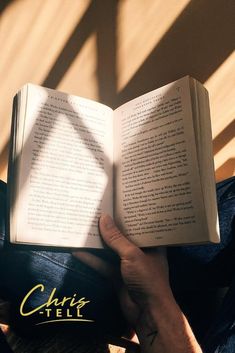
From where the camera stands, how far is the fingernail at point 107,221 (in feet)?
2.07

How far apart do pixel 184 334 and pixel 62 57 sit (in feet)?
2.10

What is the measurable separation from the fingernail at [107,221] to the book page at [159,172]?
0.02 m

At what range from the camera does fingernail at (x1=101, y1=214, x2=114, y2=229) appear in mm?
632

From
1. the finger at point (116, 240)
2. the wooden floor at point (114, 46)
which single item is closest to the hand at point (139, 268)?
the finger at point (116, 240)

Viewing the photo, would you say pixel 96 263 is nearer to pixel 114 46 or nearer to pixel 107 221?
pixel 107 221

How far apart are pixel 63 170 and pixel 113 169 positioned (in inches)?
4.2

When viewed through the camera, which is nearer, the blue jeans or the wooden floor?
the blue jeans

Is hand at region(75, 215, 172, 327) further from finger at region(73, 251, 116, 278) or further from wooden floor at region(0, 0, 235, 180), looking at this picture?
wooden floor at region(0, 0, 235, 180)

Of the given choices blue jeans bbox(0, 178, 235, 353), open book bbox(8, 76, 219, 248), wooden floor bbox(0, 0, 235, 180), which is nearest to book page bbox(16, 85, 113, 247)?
open book bbox(8, 76, 219, 248)

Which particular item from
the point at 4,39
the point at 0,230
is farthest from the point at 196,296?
the point at 4,39

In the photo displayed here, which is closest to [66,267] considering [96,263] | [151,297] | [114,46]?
[96,263]

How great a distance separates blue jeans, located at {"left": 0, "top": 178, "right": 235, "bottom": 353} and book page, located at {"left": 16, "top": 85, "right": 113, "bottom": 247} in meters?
0.10

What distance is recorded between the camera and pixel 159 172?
2.01 feet

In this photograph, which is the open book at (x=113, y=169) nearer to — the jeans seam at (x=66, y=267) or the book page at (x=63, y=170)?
the book page at (x=63, y=170)
